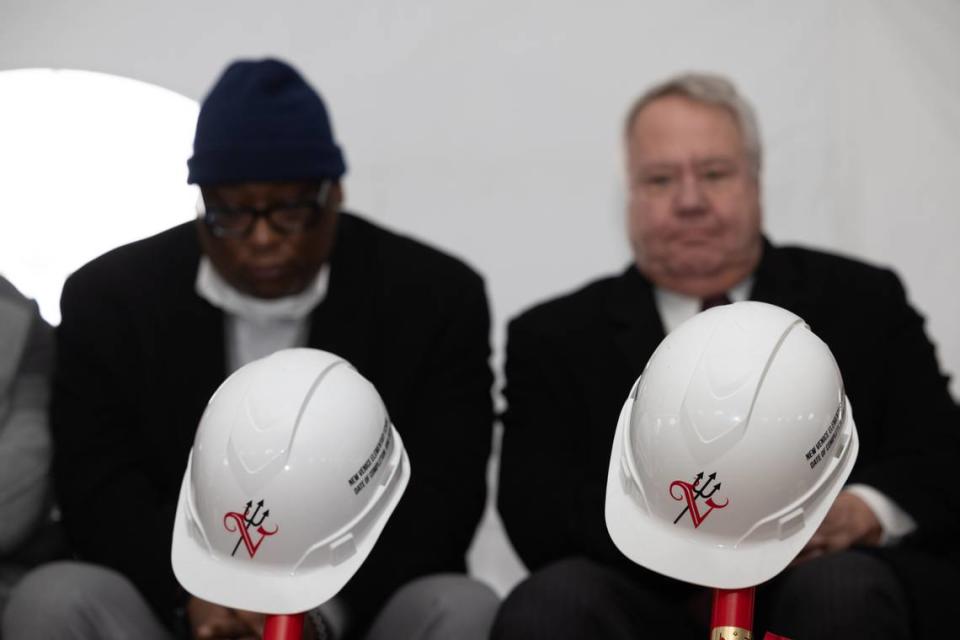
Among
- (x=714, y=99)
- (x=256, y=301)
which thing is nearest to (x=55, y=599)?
(x=256, y=301)

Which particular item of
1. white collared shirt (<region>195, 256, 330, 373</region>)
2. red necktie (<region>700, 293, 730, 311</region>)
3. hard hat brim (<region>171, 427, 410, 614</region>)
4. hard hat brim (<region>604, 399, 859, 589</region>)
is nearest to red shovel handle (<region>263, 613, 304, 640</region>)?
hard hat brim (<region>171, 427, 410, 614</region>)

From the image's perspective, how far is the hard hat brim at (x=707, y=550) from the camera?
124cm

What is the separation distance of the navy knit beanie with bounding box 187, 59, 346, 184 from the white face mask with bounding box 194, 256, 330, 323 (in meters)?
0.16

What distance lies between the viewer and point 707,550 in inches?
49.3

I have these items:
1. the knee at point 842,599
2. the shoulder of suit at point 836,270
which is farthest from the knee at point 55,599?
the shoulder of suit at point 836,270

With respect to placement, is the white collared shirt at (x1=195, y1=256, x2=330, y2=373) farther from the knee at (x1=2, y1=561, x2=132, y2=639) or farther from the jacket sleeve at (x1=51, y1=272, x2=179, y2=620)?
the knee at (x1=2, y1=561, x2=132, y2=639)

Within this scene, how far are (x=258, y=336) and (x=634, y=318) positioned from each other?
565mm

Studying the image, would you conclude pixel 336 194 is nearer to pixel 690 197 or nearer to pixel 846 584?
pixel 690 197

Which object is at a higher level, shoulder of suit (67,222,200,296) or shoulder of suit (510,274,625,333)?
shoulder of suit (67,222,200,296)

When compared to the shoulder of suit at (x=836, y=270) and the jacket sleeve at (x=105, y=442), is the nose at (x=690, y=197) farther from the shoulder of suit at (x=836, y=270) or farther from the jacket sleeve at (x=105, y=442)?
the jacket sleeve at (x=105, y=442)

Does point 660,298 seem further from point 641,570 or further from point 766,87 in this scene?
point 766,87

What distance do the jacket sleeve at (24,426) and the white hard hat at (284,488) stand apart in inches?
24.4

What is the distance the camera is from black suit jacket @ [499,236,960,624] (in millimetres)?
1810

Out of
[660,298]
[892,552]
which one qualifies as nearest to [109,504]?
[660,298]
